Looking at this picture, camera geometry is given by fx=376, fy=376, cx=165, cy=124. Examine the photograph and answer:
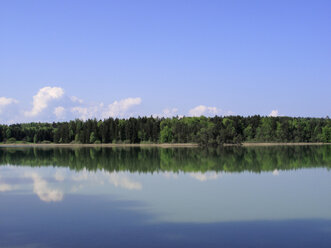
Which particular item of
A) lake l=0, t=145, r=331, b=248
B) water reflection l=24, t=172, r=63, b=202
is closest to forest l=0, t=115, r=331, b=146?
water reflection l=24, t=172, r=63, b=202

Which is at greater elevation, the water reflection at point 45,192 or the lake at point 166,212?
the water reflection at point 45,192

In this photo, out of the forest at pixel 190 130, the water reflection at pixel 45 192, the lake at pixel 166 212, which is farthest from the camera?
the forest at pixel 190 130

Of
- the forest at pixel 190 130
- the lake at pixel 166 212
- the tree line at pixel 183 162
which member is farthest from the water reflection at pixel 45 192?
the forest at pixel 190 130

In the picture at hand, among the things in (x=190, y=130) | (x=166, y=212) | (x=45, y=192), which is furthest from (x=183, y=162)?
(x=190, y=130)

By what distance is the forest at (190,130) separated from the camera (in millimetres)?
114375

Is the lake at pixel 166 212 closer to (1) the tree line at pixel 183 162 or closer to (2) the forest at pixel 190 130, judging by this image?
(1) the tree line at pixel 183 162

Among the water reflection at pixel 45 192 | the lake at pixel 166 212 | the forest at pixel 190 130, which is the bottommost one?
the lake at pixel 166 212

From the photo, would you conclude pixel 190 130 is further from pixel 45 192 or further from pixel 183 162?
pixel 45 192

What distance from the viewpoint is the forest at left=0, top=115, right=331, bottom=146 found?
375 ft

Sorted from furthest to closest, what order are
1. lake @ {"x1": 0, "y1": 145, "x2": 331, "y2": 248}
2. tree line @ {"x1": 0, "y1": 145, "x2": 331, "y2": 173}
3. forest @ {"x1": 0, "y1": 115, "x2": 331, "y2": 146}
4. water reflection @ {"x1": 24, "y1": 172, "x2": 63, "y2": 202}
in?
forest @ {"x1": 0, "y1": 115, "x2": 331, "y2": 146} → tree line @ {"x1": 0, "y1": 145, "x2": 331, "y2": 173} → water reflection @ {"x1": 24, "y1": 172, "x2": 63, "y2": 202} → lake @ {"x1": 0, "y1": 145, "x2": 331, "y2": 248}

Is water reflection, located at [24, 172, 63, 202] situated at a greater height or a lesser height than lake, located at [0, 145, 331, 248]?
greater

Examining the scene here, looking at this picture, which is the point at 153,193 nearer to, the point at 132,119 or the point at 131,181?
the point at 131,181

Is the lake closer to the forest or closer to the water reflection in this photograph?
the water reflection

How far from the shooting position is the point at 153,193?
20.5 m
